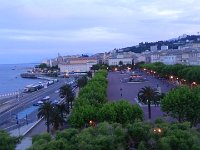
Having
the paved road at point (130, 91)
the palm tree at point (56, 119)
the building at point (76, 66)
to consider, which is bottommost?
the building at point (76, 66)

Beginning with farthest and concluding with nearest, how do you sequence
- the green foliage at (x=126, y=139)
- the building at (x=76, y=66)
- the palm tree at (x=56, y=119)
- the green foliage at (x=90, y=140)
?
the building at (x=76, y=66)
the palm tree at (x=56, y=119)
the green foliage at (x=126, y=139)
the green foliage at (x=90, y=140)

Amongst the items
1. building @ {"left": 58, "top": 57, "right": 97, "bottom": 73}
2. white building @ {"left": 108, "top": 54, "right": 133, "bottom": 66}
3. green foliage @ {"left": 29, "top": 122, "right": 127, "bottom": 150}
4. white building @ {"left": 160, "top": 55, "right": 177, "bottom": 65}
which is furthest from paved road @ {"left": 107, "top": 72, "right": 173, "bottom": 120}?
white building @ {"left": 108, "top": 54, "right": 133, "bottom": 66}

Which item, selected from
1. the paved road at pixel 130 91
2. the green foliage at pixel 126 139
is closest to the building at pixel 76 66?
the paved road at pixel 130 91

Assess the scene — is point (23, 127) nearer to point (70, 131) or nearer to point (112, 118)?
point (112, 118)

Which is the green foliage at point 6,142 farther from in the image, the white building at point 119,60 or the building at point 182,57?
the white building at point 119,60

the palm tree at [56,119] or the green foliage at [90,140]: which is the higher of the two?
the green foliage at [90,140]

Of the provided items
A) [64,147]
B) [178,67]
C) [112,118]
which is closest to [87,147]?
[64,147]

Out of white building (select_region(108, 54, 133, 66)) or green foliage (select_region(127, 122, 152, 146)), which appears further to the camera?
white building (select_region(108, 54, 133, 66))

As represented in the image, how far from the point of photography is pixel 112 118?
25562mm

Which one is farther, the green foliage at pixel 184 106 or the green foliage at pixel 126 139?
the green foliage at pixel 184 106

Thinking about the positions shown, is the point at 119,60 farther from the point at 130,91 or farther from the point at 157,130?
the point at 157,130

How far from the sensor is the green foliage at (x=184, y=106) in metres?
27.5

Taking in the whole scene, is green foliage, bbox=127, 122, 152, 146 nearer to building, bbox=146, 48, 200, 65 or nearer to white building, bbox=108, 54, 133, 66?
building, bbox=146, 48, 200, 65

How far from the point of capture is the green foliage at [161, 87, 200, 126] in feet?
90.1
